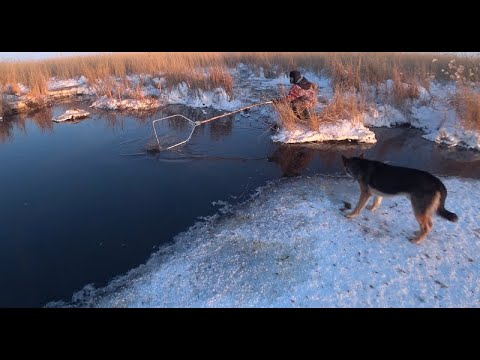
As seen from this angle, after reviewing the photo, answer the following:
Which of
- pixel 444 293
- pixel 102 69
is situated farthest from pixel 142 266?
pixel 102 69

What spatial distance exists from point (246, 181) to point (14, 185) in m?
5.93

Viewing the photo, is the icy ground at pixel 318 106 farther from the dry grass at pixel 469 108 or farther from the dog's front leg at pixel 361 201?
the dog's front leg at pixel 361 201

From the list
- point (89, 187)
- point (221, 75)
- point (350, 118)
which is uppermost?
point (221, 75)

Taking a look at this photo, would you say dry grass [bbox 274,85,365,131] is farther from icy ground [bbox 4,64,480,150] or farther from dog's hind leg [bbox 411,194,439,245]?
dog's hind leg [bbox 411,194,439,245]

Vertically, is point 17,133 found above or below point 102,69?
below

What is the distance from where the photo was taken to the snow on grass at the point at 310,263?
4.20 m

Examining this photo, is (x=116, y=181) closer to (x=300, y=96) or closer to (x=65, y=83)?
(x=300, y=96)

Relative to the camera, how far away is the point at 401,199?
6.39m

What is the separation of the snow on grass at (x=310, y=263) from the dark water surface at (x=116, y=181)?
25.1 inches

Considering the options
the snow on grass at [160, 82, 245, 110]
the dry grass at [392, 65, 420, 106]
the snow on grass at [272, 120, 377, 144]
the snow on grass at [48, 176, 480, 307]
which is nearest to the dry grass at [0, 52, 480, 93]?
the snow on grass at [160, 82, 245, 110]

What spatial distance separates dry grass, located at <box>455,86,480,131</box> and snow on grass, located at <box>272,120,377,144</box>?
8.87 feet

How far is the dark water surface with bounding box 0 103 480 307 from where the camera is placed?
17.1 ft

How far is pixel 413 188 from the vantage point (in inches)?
191

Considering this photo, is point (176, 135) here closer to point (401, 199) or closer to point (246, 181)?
point (246, 181)
